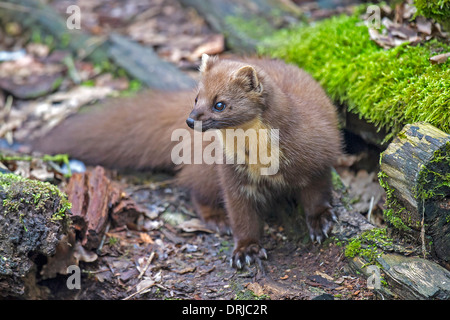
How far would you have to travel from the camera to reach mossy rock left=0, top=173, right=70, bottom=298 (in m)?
3.32

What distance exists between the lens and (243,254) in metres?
4.00

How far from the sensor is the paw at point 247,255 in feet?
13.0

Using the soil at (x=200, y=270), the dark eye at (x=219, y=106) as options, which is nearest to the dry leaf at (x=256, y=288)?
the soil at (x=200, y=270)

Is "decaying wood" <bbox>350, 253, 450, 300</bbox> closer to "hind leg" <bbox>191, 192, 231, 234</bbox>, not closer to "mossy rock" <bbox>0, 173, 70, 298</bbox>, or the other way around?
"hind leg" <bbox>191, 192, 231, 234</bbox>

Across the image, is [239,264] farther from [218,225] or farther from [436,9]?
[436,9]

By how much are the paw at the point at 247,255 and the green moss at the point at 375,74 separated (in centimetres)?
148

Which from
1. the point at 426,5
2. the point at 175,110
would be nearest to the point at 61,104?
the point at 175,110

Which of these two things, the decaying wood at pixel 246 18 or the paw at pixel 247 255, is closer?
the paw at pixel 247 255

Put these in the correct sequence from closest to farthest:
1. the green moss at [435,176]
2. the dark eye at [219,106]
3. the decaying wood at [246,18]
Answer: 1. the green moss at [435,176]
2. the dark eye at [219,106]
3. the decaying wood at [246,18]

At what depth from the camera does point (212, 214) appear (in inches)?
185

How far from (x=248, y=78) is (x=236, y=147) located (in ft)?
1.87

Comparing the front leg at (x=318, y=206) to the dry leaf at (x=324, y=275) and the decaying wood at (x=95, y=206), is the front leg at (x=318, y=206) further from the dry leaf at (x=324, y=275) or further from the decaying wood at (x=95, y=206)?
the decaying wood at (x=95, y=206)

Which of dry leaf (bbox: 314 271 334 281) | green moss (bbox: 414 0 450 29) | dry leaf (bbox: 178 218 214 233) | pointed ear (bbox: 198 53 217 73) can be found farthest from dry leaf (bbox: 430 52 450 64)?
dry leaf (bbox: 178 218 214 233)

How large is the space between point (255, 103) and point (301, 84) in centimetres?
93
